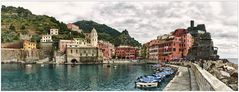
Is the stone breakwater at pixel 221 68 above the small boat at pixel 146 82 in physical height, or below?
above

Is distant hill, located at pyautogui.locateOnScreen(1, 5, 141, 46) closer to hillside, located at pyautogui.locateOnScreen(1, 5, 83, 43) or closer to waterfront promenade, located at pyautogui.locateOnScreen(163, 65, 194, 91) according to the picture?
hillside, located at pyautogui.locateOnScreen(1, 5, 83, 43)

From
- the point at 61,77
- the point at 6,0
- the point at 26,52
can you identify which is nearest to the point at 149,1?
the point at 6,0

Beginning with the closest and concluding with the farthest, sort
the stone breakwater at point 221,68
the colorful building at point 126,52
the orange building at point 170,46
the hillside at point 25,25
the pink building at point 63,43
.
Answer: the hillside at point 25,25 < the orange building at point 170,46 < the stone breakwater at point 221,68 < the pink building at point 63,43 < the colorful building at point 126,52

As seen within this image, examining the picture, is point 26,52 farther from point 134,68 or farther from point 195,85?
point 195,85

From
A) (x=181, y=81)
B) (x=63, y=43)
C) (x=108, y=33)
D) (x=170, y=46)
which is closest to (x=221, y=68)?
(x=181, y=81)

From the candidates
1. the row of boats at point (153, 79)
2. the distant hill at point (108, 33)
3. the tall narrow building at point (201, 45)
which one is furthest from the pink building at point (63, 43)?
the tall narrow building at point (201, 45)

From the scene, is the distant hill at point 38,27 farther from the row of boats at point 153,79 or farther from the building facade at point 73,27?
the row of boats at point 153,79

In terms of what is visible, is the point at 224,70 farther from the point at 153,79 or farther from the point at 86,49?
the point at 86,49
